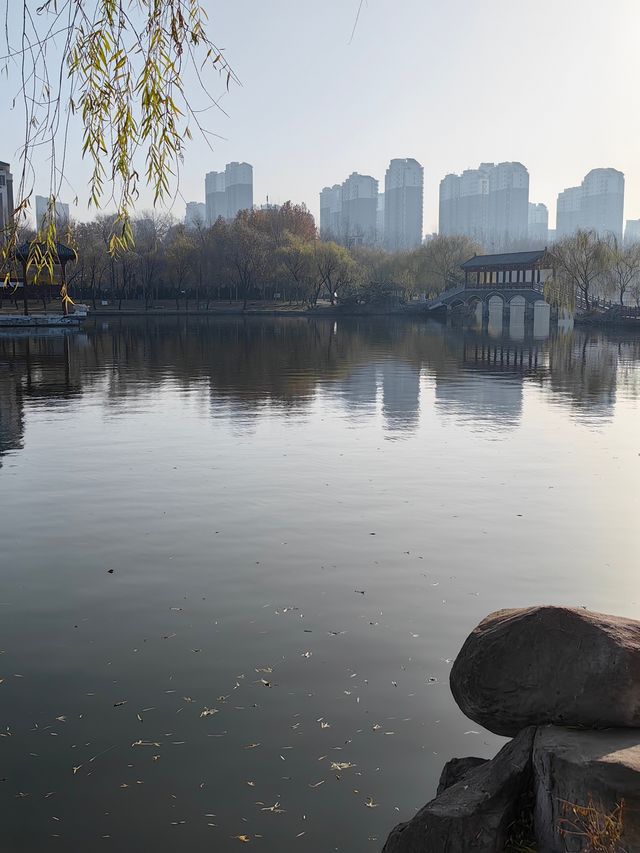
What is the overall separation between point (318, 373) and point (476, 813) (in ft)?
89.0

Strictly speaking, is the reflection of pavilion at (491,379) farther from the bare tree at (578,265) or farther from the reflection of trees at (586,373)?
the bare tree at (578,265)

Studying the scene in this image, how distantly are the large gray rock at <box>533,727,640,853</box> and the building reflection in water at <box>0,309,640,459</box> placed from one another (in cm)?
1344

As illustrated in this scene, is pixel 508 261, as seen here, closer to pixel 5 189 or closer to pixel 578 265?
pixel 578 265

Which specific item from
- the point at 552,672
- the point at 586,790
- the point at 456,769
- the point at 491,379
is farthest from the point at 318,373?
the point at 586,790

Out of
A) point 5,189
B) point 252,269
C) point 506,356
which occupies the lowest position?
point 506,356

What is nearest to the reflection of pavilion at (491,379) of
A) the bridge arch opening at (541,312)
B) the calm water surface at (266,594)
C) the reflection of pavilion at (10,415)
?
the calm water surface at (266,594)

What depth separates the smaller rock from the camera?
4.88m

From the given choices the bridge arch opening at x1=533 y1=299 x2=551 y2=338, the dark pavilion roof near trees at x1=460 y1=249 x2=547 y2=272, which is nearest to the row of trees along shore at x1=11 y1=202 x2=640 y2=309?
the bridge arch opening at x1=533 y1=299 x2=551 y2=338

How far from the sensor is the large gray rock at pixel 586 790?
3.55 m

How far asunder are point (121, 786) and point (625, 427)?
1597 cm

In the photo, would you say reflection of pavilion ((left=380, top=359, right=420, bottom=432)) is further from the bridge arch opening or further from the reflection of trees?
the bridge arch opening

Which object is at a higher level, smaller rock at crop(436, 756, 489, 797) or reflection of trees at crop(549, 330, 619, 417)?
reflection of trees at crop(549, 330, 619, 417)

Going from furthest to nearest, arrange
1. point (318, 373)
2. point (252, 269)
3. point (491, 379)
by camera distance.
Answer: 1. point (252, 269)
2. point (318, 373)
3. point (491, 379)

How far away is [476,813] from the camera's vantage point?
4.03 m
